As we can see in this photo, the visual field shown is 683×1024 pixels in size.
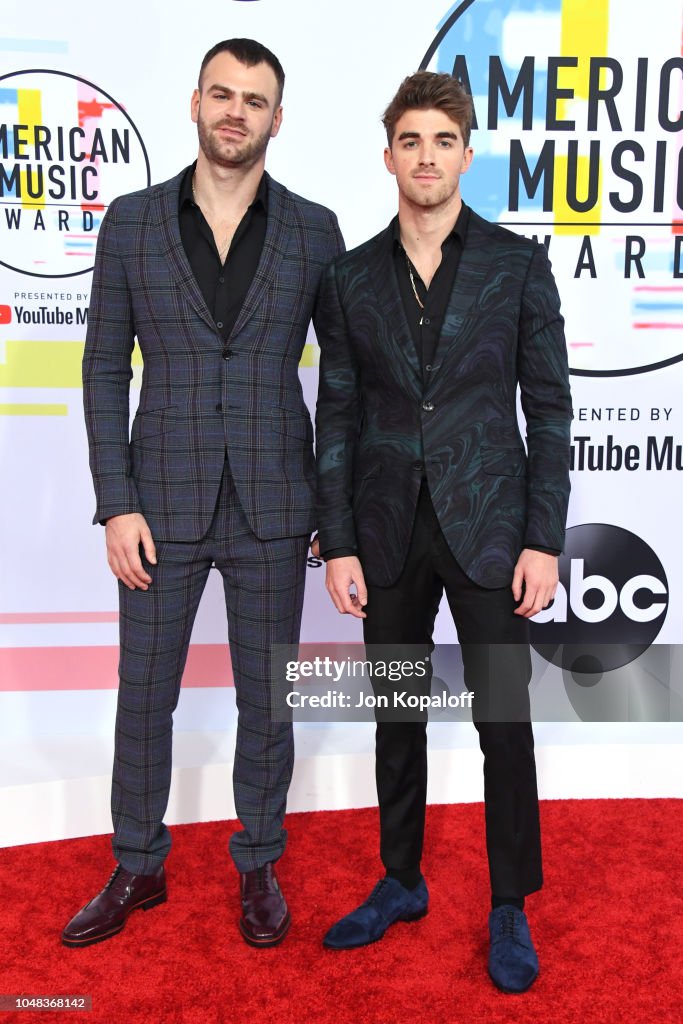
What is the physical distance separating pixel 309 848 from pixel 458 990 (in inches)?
30.2

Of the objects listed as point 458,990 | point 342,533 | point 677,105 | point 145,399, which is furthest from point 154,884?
point 677,105

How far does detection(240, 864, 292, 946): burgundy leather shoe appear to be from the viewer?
7.23 feet

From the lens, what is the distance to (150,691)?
2242 mm

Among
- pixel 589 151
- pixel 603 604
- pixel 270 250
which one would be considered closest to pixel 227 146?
pixel 270 250

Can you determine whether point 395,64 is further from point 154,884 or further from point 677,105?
point 154,884

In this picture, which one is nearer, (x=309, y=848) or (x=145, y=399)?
(x=145, y=399)

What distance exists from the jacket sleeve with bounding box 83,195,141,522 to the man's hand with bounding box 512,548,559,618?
0.85 m

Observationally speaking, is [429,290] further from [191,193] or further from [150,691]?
[150,691]

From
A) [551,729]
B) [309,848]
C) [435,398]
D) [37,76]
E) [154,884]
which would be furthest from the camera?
[551,729]

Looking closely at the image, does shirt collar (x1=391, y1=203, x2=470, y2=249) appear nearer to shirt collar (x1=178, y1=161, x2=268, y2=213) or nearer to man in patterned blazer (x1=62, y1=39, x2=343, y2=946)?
man in patterned blazer (x1=62, y1=39, x2=343, y2=946)

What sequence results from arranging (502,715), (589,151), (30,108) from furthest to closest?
(589,151) < (30,108) < (502,715)

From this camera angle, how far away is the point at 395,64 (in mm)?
3035

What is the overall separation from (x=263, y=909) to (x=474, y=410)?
1247 millimetres

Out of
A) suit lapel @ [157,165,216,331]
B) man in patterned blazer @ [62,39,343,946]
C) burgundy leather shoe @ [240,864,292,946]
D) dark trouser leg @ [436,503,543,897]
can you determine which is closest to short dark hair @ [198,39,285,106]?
man in patterned blazer @ [62,39,343,946]
